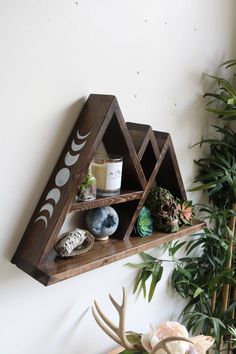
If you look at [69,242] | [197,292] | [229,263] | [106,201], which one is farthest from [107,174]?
[229,263]

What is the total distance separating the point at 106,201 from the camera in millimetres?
852

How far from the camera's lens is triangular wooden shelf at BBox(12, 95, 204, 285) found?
759 mm

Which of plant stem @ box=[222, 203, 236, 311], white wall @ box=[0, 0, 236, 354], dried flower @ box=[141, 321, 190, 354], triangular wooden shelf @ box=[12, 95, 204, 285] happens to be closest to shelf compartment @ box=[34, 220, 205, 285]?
triangular wooden shelf @ box=[12, 95, 204, 285]

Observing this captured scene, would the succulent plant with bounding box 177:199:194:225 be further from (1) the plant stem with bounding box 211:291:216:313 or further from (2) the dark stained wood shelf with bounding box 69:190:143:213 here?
(1) the plant stem with bounding box 211:291:216:313

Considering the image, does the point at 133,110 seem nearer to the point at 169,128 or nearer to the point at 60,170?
the point at 169,128

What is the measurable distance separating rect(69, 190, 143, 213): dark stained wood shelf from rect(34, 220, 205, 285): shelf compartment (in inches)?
5.0

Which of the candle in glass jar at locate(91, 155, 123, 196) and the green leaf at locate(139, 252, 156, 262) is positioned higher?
the candle in glass jar at locate(91, 155, 123, 196)

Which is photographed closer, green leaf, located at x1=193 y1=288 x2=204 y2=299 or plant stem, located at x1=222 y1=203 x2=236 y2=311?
green leaf, located at x1=193 y1=288 x2=204 y2=299

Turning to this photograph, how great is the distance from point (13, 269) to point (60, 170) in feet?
0.88

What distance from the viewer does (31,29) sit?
74cm

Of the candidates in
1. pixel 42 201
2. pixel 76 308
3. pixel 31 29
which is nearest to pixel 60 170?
pixel 42 201

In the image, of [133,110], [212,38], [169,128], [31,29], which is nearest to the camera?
[31,29]

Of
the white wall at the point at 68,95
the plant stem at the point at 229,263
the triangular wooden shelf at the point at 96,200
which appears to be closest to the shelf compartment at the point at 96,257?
the triangular wooden shelf at the point at 96,200

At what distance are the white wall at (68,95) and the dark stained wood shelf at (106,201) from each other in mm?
113
